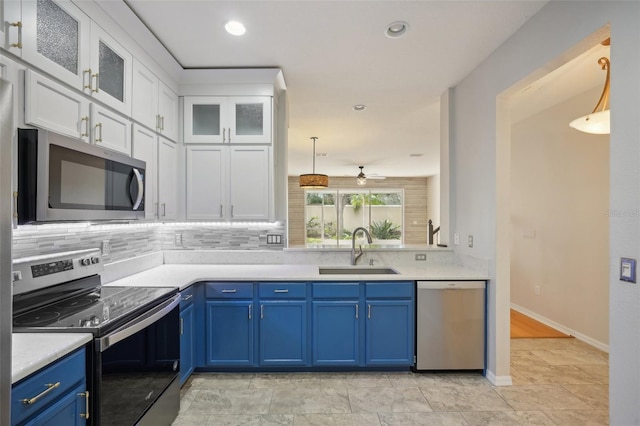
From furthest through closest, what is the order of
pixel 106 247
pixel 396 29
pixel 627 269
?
pixel 106 247, pixel 396 29, pixel 627 269

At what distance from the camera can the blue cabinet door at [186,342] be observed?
2.30m

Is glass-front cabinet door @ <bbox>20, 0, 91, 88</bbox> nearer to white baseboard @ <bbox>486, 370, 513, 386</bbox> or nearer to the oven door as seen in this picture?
the oven door

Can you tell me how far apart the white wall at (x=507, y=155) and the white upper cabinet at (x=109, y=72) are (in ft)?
8.95

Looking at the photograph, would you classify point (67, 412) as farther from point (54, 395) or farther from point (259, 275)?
point (259, 275)

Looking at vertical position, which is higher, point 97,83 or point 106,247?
point 97,83

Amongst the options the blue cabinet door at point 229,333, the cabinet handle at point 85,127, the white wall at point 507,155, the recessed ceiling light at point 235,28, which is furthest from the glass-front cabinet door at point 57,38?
the white wall at point 507,155

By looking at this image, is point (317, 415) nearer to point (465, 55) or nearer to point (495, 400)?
point (495, 400)

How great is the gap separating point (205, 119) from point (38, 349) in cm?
222

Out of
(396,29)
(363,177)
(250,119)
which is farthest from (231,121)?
(363,177)

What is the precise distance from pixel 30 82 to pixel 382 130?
4166 mm

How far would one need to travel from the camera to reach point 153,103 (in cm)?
244

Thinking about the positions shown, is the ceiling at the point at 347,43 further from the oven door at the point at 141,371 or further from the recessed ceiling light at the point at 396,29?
→ the oven door at the point at 141,371

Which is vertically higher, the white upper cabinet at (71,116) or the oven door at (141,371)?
the white upper cabinet at (71,116)

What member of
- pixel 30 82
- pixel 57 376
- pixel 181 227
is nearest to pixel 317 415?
pixel 57 376
